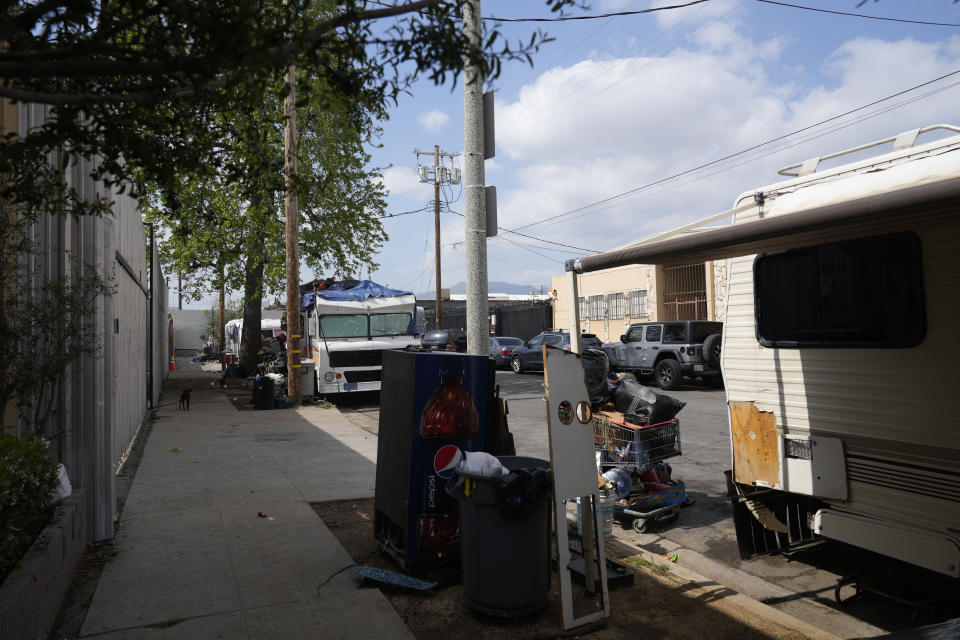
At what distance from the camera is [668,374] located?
17.6 metres

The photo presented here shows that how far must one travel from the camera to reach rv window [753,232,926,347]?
14.0ft

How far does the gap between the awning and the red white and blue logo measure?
6.30 feet

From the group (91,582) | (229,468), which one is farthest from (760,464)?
(229,468)

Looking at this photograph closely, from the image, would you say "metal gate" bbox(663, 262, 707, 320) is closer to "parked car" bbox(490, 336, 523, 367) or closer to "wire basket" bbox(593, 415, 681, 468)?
"parked car" bbox(490, 336, 523, 367)

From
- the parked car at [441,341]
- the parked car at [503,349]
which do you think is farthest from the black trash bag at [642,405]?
the parked car at [503,349]

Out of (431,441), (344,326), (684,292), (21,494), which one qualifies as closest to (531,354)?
(684,292)

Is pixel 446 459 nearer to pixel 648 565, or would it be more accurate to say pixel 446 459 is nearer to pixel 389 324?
pixel 648 565

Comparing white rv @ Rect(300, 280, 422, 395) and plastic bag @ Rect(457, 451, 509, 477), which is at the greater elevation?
white rv @ Rect(300, 280, 422, 395)

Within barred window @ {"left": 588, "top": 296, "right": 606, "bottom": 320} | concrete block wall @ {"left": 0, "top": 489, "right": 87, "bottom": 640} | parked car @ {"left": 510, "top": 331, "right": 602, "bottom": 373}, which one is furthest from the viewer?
barred window @ {"left": 588, "top": 296, "right": 606, "bottom": 320}

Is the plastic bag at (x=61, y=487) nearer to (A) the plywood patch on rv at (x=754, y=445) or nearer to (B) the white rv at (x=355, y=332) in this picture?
(A) the plywood patch on rv at (x=754, y=445)

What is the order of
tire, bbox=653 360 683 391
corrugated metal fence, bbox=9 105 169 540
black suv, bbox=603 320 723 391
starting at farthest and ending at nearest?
tire, bbox=653 360 683 391 < black suv, bbox=603 320 723 391 < corrugated metal fence, bbox=9 105 169 540

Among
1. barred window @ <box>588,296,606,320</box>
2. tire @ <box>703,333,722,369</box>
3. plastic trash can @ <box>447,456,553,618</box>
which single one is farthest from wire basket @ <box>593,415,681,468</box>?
barred window @ <box>588,296,606,320</box>

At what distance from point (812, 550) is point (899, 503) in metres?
1.63

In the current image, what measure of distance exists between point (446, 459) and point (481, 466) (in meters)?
0.67
